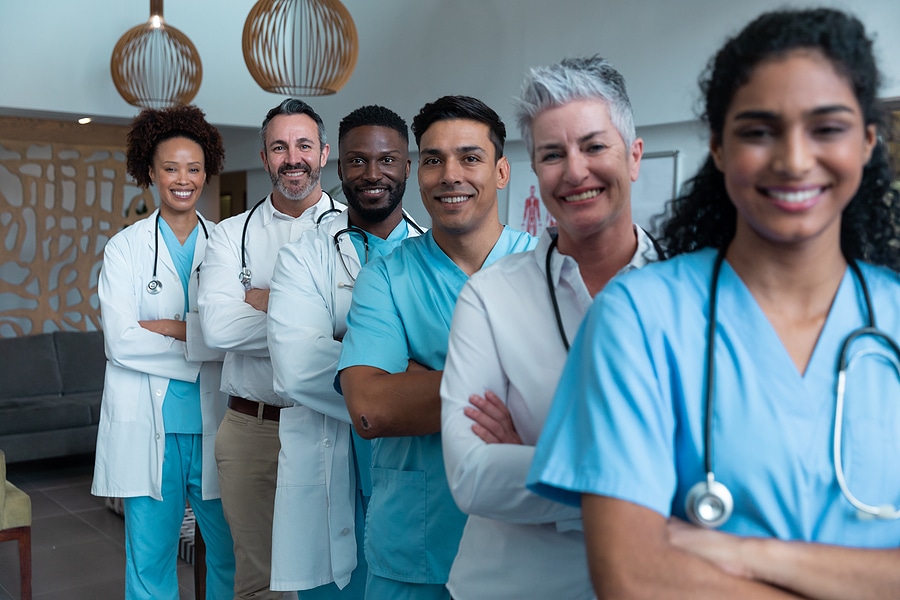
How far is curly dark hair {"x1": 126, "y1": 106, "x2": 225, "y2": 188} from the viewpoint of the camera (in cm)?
352

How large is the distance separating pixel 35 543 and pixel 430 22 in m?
3.93

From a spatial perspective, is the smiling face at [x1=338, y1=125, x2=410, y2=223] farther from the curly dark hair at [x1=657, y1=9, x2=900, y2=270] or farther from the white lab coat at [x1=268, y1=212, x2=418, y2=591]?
the curly dark hair at [x1=657, y1=9, x2=900, y2=270]

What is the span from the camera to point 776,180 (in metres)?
1.01

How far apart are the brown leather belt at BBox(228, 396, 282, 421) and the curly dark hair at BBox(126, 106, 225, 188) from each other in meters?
1.16

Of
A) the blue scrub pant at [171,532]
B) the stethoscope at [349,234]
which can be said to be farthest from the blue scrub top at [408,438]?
the blue scrub pant at [171,532]

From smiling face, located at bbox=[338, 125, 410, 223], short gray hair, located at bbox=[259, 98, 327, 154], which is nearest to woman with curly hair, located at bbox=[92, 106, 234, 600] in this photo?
short gray hair, located at bbox=[259, 98, 327, 154]

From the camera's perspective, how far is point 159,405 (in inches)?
127

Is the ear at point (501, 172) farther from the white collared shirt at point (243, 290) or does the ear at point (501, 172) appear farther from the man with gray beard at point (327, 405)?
the white collared shirt at point (243, 290)

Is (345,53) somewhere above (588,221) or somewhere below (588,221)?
above

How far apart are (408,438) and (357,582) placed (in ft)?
2.95

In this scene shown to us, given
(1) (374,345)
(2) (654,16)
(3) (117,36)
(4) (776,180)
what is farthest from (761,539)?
(3) (117,36)

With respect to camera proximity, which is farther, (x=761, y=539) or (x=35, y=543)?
(x=35, y=543)

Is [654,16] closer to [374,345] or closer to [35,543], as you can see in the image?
[374,345]

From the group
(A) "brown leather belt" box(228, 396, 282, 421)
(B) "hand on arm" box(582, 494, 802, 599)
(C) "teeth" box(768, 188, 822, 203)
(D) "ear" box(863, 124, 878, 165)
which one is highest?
(D) "ear" box(863, 124, 878, 165)
